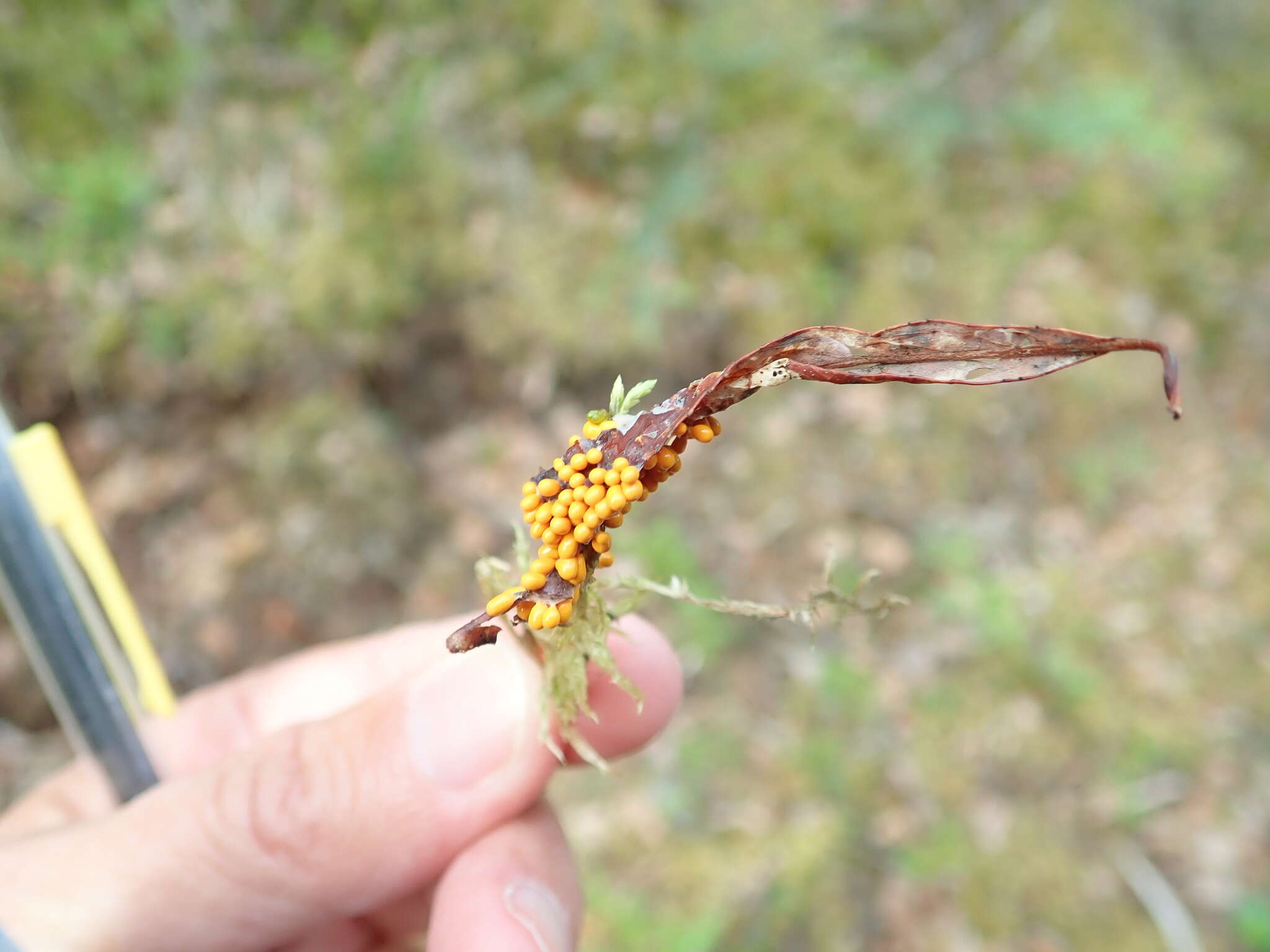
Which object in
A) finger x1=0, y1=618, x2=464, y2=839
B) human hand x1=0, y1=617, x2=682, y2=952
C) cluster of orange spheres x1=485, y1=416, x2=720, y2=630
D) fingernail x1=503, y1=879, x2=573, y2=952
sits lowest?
fingernail x1=503, y1=879, x2=573, y2=952

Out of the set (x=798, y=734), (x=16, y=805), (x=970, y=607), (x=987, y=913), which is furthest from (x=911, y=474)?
(x=16, y=805)

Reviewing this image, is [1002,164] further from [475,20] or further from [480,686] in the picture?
[480,686]

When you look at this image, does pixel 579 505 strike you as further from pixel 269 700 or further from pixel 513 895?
pixel 269 700

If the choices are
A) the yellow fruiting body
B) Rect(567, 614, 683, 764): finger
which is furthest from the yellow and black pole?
the yellow fruiting body

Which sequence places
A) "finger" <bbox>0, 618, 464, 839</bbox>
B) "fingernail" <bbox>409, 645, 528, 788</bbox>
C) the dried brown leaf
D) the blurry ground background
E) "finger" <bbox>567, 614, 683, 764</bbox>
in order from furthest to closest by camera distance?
the blurry ground background < "finger" <bbox>0, 618, 464, 839</bbox> < "finger" <bbox>567, 614, 683, 764</bbox> < "fingernail" <bbox>409, 645, 528, 788</bbox> < the dried brown leaf

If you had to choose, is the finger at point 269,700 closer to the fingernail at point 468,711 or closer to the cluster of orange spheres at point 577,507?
the fingernail at point 468,711

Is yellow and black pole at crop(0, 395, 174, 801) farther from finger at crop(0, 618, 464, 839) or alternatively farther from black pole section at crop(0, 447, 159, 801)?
finger at crop(0, 618, 464, 839)
